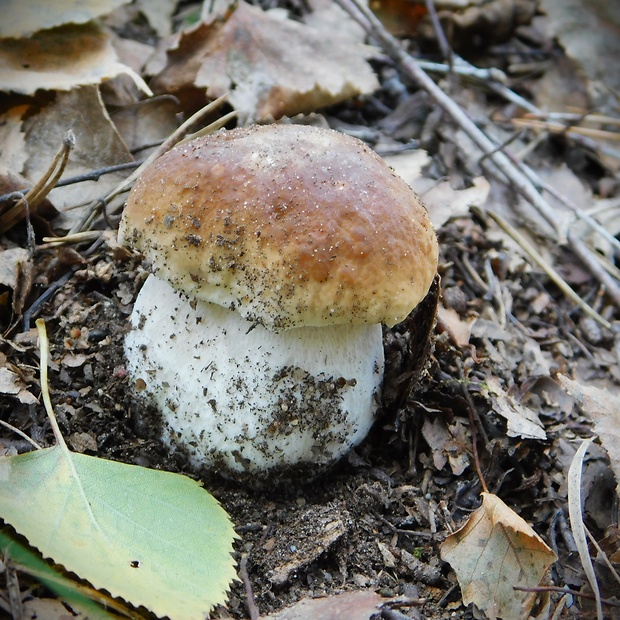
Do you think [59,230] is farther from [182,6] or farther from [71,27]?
[182,6]

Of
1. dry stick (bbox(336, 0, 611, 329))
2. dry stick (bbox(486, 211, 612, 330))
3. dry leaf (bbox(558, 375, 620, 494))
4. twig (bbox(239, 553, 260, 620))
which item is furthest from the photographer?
dry stick (bbox(336, 0, 611, 329))

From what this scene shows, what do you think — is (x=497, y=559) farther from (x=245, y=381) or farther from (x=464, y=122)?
(x=464, y=122)

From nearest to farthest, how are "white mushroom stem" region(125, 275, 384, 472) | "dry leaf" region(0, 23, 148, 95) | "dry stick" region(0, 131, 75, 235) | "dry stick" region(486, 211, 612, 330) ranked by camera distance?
"white mushroom stem" region(125, 275, 384, 472) → "dry stick" region(0, 131, 75, 235) → "dry leaf" region(0, 23, 148, 95) → "dry stick" region(486, 211, 612, 330)

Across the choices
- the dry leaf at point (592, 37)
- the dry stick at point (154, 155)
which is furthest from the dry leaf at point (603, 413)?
the dry leaf at point (592, 37)

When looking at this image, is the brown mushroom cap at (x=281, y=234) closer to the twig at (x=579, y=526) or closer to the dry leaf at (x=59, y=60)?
the twig at (x=579, y=526)

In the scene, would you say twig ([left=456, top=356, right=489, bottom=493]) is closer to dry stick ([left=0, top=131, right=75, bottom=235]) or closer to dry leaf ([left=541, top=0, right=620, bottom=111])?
dry stick ([left=0, top=131, right=75, bottom=235])

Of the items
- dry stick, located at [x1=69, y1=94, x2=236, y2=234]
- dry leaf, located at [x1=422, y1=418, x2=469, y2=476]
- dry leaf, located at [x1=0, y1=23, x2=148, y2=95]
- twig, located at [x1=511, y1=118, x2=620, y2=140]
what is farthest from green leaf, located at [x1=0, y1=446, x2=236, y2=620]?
twig, located at [x1=511, y1=118, x2=620, y2=140]
